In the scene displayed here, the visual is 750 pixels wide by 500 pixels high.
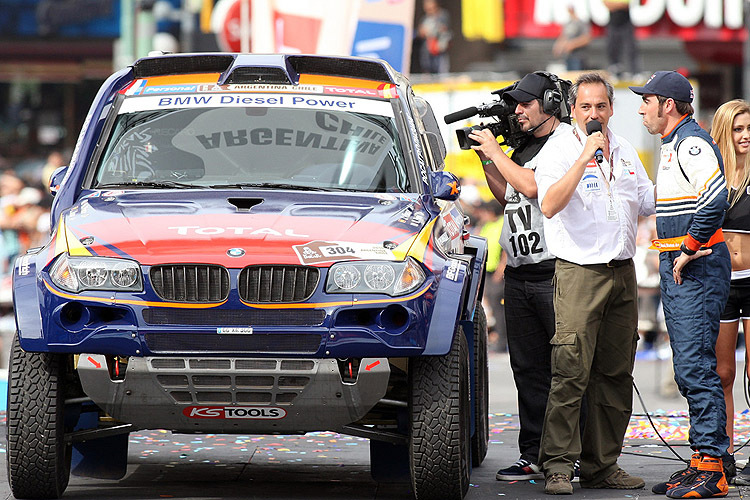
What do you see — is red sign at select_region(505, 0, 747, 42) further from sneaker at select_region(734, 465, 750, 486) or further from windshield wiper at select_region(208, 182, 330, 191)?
windshield wiper at select_region(208, 182, 330, 191)

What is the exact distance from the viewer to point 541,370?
734cm

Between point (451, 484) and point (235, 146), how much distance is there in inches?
80.6

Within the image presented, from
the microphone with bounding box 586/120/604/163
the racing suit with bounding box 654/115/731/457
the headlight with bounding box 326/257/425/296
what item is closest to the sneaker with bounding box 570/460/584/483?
the racing suit with bounding box 654/115/731/457

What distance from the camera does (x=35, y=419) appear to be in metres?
5.96

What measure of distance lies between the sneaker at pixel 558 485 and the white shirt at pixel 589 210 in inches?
40.8

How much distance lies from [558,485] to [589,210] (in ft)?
4.37

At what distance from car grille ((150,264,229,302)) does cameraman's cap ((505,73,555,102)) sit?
216cm

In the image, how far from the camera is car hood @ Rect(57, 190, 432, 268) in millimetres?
5875

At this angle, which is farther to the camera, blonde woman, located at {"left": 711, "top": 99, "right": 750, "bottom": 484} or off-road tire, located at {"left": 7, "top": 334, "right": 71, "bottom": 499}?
blonde woman, located at {"left": 711, "top": 99, "right": 750, "bottom": 484}

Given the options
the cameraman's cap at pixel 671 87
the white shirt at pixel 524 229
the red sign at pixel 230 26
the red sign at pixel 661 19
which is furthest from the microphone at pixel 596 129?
the red sign at pixel 661 19

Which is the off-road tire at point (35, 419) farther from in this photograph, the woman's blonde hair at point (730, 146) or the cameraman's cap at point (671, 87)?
the woman's blonde hair at point (730, 146)

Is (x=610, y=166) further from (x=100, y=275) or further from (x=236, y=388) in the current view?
(x=100, y=275)

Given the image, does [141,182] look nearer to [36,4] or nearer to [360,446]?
[360,446]

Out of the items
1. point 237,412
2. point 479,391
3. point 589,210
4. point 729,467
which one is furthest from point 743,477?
point 237,412
